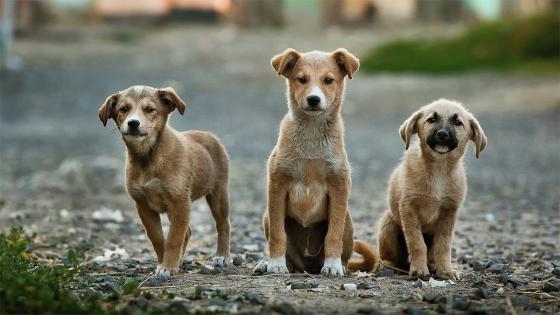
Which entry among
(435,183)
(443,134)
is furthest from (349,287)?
(443,134)

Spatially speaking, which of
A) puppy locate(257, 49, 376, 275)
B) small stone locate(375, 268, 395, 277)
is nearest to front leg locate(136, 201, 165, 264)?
puppy locate(257, 49, 376, 275)

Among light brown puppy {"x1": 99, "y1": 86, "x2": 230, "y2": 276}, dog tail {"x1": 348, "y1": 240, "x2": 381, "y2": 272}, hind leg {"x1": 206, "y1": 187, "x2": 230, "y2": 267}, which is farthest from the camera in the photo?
hind leg {"x1": 206, "y1": 187, "x2": 230, "y2": 267}

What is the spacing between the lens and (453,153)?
23.5 feet

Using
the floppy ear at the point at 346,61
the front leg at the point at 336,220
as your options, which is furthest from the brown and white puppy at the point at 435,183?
the floppy ear at the point at 346,61

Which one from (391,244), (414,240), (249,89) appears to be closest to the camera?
(414,240)

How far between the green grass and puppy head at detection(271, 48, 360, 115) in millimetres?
19950

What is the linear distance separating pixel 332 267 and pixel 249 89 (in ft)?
68.6

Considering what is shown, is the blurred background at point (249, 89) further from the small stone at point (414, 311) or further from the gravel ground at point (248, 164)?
the small stone at point (414, 311)

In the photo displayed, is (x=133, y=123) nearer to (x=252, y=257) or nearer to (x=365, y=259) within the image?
(x=252, y=257)

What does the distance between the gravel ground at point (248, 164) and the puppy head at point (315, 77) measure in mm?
1198

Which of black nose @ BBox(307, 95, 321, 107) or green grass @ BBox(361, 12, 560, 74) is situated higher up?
green grass @ BBox(361, 12, 560, 74)

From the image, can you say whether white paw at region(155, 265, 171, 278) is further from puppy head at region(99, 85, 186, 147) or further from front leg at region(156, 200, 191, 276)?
puppy head at region(99, 85, 186, 147)

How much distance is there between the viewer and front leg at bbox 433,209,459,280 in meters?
7.12

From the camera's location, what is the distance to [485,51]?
1116 inches
